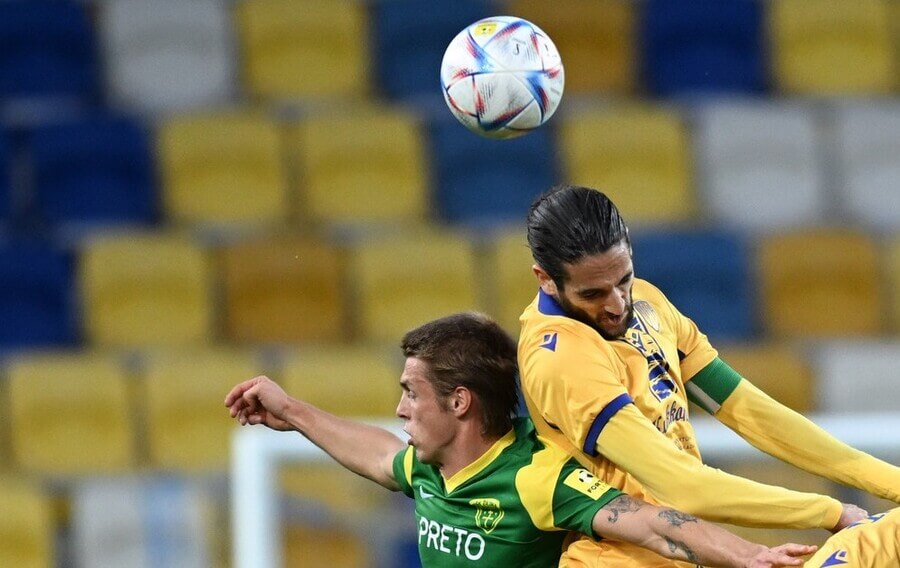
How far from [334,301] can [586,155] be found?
1456 millimetres

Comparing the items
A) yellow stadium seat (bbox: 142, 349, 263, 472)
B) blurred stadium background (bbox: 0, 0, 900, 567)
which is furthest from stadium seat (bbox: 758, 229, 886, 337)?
yellow stadium seat (bbox: 142, 349, 263, 472)

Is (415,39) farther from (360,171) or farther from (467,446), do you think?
(467,446)

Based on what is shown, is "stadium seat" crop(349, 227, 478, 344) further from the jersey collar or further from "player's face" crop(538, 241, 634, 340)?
"player's face" crop(538, 241, 634, 340)

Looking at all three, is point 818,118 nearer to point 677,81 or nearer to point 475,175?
point 677,81

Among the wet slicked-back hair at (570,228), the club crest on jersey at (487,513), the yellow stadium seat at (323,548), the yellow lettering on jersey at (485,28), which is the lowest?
the yellow stadium seat at (323,548)

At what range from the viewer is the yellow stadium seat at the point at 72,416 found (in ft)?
21.9

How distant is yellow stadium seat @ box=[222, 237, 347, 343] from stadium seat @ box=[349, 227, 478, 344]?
0.45 feet

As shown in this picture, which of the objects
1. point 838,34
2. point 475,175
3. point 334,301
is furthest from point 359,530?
point 838,34

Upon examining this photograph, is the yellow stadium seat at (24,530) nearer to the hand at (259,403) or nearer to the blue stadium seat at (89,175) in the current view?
the blue stadium seat at (89,175)

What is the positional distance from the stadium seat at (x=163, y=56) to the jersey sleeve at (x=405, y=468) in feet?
14.3

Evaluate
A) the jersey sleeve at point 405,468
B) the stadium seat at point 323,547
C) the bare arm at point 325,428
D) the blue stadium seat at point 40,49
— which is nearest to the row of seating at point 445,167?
the blue stadium seat at point 40,49

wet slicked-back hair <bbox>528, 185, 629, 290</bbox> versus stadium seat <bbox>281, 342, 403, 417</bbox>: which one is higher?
wet slicked-back hair <bbox>528, 185, 629, 290</bbox>

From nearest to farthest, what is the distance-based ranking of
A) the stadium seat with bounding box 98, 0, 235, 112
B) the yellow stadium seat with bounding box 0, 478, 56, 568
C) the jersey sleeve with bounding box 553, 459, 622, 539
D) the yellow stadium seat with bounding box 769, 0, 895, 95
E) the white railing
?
the jersey sleeve with bounding box 553, 459, 622, 539, the white railing, the yellow stadium seat with bounding box 0, 478, 56, 568, the stadium seat with bounding box 98, 0, 235, 112, the yellow stadium seat with bounding box 769, 0, 895, 95

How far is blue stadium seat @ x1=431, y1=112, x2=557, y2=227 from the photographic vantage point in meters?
7.52
